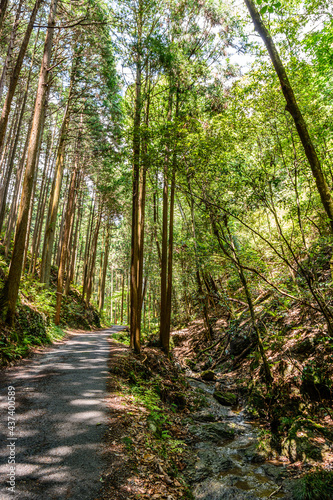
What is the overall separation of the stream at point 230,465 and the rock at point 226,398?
41.7 inches

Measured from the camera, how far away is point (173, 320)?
24.4 meters

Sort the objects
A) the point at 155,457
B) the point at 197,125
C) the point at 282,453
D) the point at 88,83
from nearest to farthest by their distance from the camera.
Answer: the point at 155,457, the point at 282,453, the point at 197,125, the point at 88,83

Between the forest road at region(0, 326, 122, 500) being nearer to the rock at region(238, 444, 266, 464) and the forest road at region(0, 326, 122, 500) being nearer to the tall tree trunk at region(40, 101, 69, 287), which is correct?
the rock at region(238, 444, 266, 464)

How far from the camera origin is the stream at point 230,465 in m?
4.10

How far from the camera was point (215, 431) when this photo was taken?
251 inches

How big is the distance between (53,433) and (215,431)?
444 centimetres

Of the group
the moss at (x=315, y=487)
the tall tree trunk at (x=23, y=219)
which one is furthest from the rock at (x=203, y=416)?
the tall tree trunk at (x=23, y=219)

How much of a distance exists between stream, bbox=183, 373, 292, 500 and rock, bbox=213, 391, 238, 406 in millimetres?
1059

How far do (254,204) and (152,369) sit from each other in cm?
636

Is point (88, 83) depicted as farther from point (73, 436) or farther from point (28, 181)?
point (73, 436)

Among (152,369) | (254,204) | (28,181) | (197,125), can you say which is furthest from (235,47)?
(152,369)

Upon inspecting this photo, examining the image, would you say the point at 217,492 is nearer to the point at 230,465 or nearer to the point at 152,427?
the point at 230,465

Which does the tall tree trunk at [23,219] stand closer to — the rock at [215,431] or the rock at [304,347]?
the rock at [215,431]

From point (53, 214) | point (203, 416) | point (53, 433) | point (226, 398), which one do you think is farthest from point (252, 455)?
point (53, 214)
